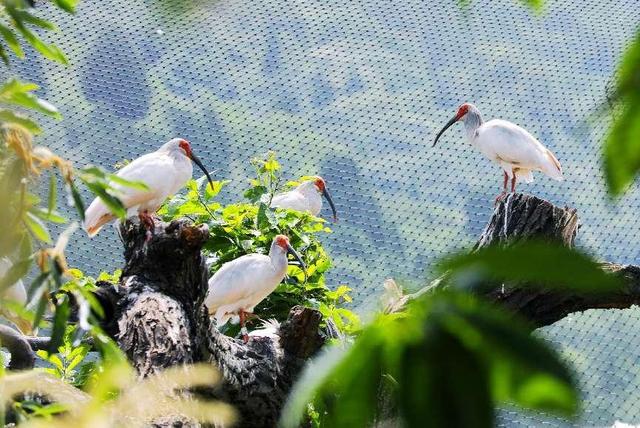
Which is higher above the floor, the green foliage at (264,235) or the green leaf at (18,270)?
the green leaf at (18,270)

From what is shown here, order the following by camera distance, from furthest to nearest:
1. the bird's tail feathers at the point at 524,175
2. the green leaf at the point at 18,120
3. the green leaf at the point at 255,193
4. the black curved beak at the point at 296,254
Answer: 1. the bird's tail feathers at the point at 524,175
2. the green leaf at the point at 255,193
3. the black curved beak at the point at 296,254
4. the green leaf at the point at 18,120

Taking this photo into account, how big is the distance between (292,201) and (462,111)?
1420 mm

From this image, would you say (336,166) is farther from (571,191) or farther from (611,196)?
(611,196)

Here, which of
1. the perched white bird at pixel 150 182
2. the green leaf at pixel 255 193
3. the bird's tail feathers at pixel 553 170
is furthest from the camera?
the bird's tail feathers at pixel 553 170

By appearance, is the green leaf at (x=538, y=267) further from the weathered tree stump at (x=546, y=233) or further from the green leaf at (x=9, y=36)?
the weathered tree stump at (x=546, y=233)

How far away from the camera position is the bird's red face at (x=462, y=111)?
216 inches

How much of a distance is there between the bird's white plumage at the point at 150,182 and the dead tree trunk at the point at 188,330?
1.37 meters

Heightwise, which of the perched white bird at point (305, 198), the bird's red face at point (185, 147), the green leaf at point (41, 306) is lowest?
the perched white bird at point (305, 198)

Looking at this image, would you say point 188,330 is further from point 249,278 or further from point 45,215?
point 249,278

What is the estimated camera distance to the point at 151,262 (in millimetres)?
2066

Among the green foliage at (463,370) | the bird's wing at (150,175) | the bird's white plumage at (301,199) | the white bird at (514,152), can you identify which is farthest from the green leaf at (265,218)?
the green foliage at (463,370)

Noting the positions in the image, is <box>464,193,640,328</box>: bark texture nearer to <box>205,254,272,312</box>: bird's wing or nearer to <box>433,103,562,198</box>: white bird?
<box>205,254,272,312</box>: bird's wing

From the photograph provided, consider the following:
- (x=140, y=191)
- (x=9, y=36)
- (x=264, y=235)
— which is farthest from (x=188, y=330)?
(x=140, y=191)

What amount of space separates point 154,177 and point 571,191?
2.65 metres
